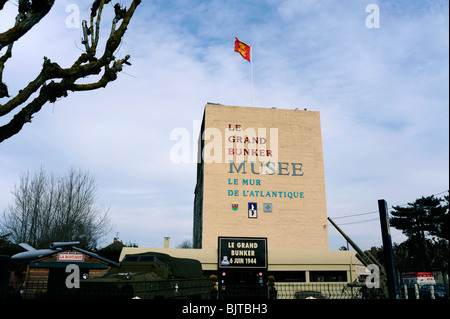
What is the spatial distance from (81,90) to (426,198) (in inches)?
2164

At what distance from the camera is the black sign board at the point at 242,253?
65.7ft

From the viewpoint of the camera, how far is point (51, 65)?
9.10m

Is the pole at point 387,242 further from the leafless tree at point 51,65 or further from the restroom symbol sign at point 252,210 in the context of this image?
the restroom symbol sign at point 252,210

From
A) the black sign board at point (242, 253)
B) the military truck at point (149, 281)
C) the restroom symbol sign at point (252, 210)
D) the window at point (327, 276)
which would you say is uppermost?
the restroom symbol sign at point (252, 210)

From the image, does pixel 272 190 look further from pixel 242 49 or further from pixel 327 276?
pixel 242 49

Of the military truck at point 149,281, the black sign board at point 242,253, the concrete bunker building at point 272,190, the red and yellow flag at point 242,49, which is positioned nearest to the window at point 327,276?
the concrete bunker building at point 272,190

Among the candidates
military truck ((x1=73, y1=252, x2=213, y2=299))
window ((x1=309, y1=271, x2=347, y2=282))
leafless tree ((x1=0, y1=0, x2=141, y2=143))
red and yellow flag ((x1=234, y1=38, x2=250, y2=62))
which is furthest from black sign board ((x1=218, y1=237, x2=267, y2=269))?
red and yellow flag ((x1=234, y1=38, x2=250, y2=62))

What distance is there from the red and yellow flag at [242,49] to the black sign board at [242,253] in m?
29.6

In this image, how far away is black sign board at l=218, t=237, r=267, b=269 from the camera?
65.7 feet

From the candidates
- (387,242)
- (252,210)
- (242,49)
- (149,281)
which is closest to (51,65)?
(149,281)

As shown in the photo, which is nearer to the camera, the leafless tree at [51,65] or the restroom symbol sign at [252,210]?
the leafless tree at [51,65]

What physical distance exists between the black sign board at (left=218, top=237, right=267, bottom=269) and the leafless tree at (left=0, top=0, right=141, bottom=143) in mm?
13318
